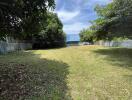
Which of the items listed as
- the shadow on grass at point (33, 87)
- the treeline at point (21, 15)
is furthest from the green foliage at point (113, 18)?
the shadow on grass at point (33, 87)

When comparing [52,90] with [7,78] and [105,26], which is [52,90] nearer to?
[7,78]

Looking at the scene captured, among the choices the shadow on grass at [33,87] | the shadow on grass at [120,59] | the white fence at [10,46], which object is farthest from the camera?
the white fence at [10,46]

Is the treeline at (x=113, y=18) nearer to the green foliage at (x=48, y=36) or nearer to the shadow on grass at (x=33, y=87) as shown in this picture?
the shadow on grass at (x=33, y=87)

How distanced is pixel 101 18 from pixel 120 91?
536 inches

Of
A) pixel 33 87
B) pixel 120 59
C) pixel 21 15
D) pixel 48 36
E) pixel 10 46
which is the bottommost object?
pixel 120 59

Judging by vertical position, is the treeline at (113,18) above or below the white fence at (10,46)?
above

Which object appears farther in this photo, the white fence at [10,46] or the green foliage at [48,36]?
the green foliage at [48,36]

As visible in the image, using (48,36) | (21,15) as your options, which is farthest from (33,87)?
(48,36)

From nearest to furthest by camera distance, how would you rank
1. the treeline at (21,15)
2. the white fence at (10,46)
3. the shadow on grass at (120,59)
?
the treeline at (21,15), the shadow on grass at (120,59), the white fence at (10,46)

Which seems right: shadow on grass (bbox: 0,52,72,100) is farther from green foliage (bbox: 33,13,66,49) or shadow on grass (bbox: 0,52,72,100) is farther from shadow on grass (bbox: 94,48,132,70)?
green foliage (bbox: 33,13,66,49)

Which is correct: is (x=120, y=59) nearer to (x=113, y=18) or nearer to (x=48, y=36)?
(x=113, y=18)

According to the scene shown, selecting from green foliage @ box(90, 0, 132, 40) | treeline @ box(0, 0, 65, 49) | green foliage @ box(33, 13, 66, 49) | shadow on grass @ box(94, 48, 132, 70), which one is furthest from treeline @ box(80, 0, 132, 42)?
green foliage @ box(33, 13, 66, 49)

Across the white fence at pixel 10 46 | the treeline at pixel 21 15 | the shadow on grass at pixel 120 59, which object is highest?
the treeline at pixel 21 15

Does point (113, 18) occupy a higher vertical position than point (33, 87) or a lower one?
higher
